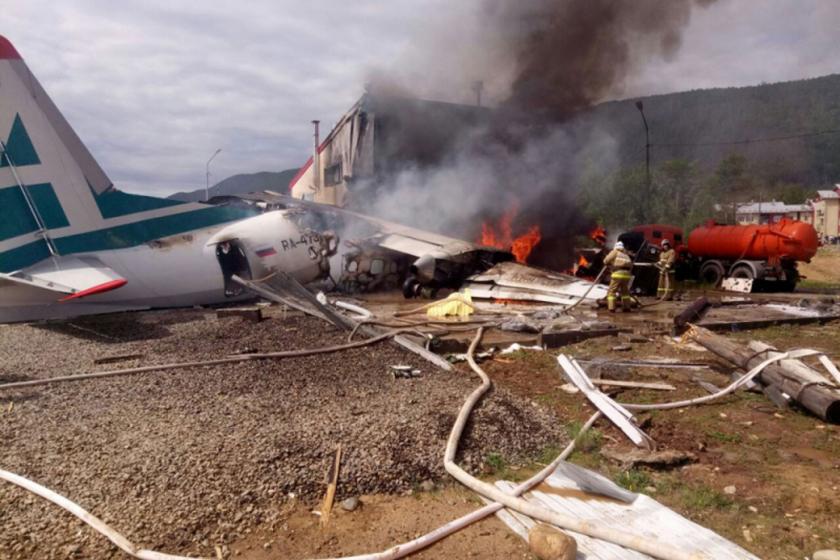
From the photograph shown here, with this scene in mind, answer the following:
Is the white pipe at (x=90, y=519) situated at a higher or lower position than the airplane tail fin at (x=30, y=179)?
lower

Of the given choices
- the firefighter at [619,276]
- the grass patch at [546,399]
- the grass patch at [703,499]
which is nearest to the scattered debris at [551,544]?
the grass patch at [703,499]

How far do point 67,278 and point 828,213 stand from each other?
80377mm

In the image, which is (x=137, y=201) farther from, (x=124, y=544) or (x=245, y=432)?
(x=124, y=544)

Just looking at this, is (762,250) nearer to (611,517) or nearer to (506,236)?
(506,236)

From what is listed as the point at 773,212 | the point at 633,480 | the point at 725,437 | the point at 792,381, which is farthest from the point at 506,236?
the point at 773,212

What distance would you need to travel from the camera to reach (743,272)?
66.2ft

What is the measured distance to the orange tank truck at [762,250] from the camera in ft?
64.5

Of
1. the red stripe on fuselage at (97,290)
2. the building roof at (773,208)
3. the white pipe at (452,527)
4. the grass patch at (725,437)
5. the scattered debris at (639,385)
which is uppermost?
the building roof at (773,208)

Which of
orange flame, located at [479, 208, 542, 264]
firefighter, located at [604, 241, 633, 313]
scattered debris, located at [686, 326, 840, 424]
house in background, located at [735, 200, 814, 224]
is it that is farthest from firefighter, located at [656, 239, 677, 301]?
house in background, located at [735, 200, 814, 224]

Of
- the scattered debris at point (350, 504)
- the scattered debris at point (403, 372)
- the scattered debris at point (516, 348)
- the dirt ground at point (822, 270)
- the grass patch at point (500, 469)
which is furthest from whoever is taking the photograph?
the dirt ground at point (822, 270)

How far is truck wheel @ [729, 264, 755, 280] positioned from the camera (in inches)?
780

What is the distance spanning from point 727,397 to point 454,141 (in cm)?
2008

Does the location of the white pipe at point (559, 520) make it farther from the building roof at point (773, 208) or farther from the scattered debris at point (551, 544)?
the building roof at point (773, 208)

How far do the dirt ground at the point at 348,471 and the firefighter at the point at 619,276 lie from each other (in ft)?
19.3
